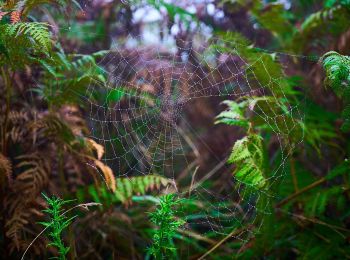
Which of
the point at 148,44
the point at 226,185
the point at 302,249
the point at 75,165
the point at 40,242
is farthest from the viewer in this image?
the point at 148,44

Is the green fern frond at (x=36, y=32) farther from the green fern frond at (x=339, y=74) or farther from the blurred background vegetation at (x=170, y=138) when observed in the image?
the green fern frond at (x=339, y=74)

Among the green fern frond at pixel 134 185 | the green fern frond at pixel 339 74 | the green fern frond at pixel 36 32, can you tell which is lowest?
the green fern frond at pixel 134 185

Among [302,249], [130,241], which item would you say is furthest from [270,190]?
[130,241]

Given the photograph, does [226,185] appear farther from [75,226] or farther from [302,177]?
[75,226]

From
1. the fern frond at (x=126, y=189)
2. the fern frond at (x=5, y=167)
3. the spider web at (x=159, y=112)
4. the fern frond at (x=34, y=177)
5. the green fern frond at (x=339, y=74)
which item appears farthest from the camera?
the spider web at (x=159, y=112)

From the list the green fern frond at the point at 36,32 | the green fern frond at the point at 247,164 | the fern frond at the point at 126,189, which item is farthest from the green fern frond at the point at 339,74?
the green fern frond at the point at 36,32

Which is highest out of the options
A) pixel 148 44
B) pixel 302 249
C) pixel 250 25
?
pixel 250 25

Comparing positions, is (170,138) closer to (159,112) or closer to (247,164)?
(159,112)

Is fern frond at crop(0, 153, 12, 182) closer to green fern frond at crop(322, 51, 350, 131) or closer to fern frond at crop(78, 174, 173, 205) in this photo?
fern frond at crop(78, 174, 173, 205)
